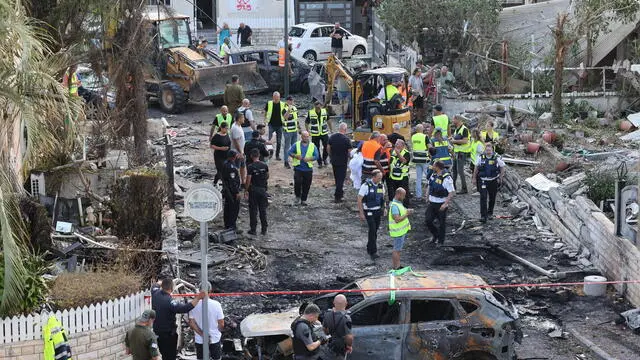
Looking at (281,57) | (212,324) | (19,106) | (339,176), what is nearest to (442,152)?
(339,176)

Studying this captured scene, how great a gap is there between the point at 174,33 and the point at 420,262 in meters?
15.2

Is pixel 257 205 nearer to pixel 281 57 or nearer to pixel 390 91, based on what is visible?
pixel 390 91

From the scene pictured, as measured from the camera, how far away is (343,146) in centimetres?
2083

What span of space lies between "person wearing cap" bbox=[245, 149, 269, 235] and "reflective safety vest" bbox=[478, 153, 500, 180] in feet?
13.1

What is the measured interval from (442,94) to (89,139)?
10.8 metres

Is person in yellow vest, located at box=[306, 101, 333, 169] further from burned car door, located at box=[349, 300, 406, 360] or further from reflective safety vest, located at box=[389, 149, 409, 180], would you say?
burned car door, located at box=[349, 300, 406, 360]

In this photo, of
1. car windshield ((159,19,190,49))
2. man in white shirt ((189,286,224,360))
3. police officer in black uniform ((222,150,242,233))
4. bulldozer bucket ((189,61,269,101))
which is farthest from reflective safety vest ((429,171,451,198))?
car windshield ((159,19,190,49))

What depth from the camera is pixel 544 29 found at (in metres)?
31.4

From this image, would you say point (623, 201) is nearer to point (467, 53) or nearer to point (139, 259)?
point (139, 259)

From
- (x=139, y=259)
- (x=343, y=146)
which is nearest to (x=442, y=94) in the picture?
(x=343, y=146)

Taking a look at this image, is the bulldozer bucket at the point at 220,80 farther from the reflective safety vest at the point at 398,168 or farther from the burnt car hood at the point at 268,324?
the burnt car hood at the point at 268,324

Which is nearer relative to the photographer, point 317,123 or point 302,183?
point 302,183

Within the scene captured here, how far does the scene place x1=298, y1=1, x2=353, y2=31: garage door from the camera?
4159cm

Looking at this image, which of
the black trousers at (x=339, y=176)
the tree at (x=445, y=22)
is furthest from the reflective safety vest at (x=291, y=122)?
the tree at (x=445, y=22)
